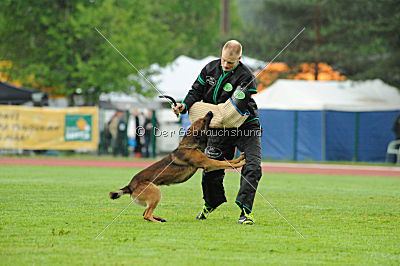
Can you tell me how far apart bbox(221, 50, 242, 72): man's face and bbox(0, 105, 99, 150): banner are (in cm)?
1950

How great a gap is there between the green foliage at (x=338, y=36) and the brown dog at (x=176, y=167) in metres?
23.2

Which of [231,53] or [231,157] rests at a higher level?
[231,53]

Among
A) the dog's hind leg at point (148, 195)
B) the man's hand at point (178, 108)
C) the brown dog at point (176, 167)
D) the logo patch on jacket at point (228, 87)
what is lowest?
the dog's hind leg at point (148, 195)

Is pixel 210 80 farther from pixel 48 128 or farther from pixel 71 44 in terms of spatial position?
pixel 71 44

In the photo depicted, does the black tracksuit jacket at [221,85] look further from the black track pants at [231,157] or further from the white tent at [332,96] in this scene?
the white tent at [332,96]

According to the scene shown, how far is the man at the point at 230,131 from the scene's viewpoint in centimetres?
824

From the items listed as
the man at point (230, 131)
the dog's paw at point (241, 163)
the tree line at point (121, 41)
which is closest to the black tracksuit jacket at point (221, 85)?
the man at point (230, 131)

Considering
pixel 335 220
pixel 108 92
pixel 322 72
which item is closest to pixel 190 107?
pixel 335 220

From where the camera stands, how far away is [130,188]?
8305mm

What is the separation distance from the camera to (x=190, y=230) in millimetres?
7707

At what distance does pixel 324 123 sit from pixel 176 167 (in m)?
20.2

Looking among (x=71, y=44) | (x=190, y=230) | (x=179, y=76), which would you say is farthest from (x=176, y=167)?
(x=179, y=76)

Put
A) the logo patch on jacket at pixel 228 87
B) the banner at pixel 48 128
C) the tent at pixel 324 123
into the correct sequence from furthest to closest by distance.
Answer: the tent at pixel 324 123 < the banner at pixel 48 128 < the logo patch on jacket at pixel 228 87

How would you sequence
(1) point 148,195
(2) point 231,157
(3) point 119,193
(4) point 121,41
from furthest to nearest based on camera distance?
1. (4) point 121,41
2. (2) point 231,157
3. (1) point 148,195
4. (3) point 119,193
